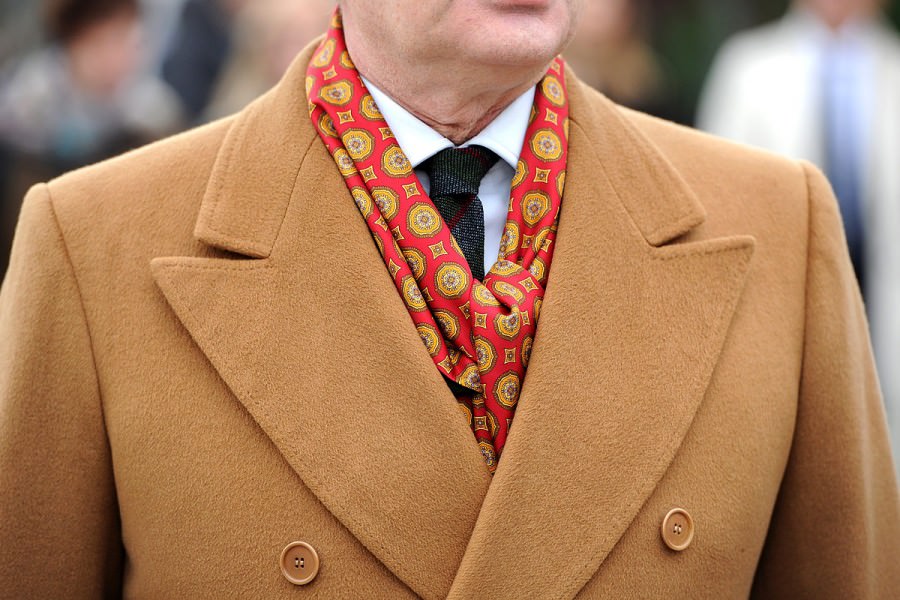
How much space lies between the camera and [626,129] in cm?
267

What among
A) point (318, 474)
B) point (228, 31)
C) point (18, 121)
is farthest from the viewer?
point (228, 31)

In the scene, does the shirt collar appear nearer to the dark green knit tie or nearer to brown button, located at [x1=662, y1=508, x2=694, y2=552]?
the dark green knit tie

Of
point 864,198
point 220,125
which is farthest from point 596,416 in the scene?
point 864,198

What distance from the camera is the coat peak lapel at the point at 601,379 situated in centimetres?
231

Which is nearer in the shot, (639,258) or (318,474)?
(318,474)

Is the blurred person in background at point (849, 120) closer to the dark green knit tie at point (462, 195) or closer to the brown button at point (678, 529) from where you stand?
the dark green knit tie at point (462, 195)

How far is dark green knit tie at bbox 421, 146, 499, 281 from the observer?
249 centimetres

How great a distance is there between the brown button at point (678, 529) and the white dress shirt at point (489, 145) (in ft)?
1.96

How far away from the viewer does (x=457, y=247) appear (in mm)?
2441

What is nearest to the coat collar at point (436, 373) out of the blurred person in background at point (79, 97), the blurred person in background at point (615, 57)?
the blurred person in background at point (79, 97)

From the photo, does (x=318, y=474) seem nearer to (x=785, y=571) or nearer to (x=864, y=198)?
(x=785, y=571)

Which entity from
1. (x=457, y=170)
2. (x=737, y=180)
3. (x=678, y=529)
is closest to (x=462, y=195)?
(x=457, y=170)

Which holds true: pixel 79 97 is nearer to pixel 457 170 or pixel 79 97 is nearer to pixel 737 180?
pixel 457 170

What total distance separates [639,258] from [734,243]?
7.5 inches
